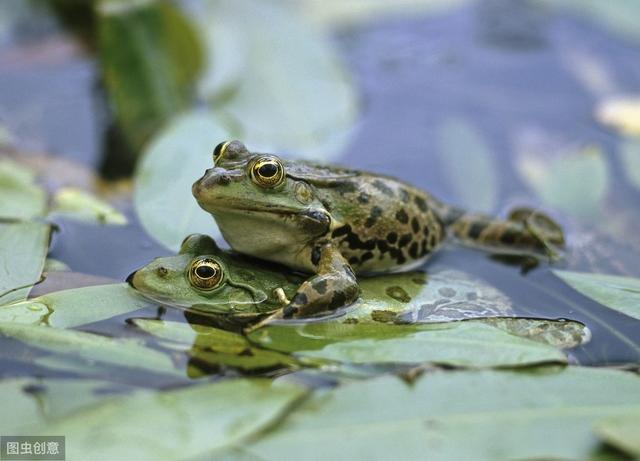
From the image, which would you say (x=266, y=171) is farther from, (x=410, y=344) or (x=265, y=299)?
(x=410, y=344)

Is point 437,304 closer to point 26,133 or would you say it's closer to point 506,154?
point 506,154

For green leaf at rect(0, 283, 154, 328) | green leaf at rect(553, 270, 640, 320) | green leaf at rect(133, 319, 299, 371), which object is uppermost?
green leaf at rect(553, 270, 640, 320)

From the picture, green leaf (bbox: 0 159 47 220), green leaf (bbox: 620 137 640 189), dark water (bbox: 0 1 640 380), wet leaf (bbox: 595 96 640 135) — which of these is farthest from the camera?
wet leaf (bbox: 595 96 640 135)

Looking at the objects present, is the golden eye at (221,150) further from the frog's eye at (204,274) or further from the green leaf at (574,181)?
the green leaf at (574,181)

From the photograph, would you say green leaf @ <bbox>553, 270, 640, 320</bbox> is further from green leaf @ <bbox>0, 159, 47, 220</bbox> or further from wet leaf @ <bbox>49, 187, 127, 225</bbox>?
green leaf @ <bbox>0, 159, 47, 220</bbox>

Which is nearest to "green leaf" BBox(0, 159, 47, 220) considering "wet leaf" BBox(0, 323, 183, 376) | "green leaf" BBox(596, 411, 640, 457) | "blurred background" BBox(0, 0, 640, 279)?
"blurred background" BBox(0, 0, 640, 279)

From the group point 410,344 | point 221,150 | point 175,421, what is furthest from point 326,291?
point 175,421

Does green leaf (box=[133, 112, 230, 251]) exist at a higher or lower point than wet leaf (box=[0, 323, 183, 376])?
higher
